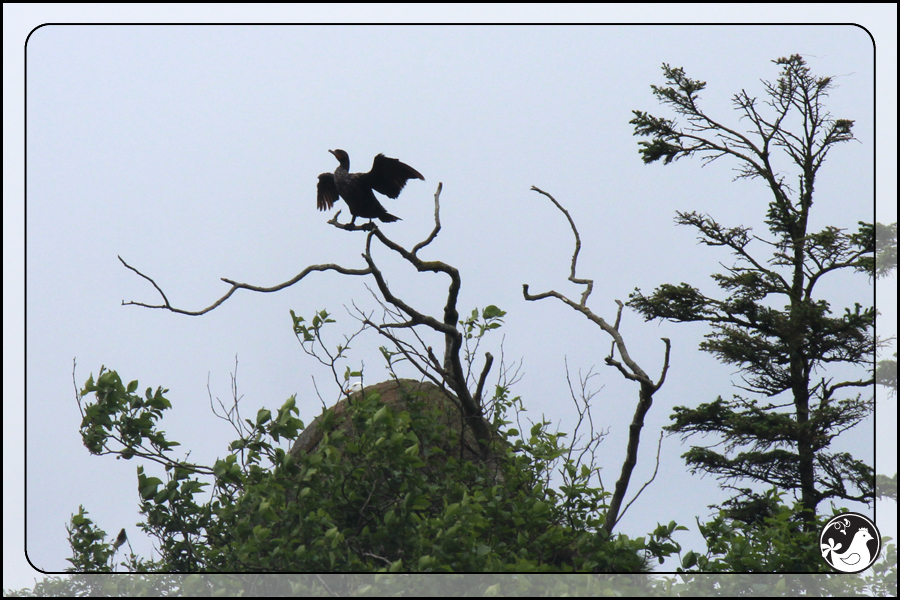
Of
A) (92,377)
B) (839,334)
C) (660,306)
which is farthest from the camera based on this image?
(660,306)

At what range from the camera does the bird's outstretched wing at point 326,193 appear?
489 centimetres

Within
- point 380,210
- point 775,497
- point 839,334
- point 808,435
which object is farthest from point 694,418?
point 380,210

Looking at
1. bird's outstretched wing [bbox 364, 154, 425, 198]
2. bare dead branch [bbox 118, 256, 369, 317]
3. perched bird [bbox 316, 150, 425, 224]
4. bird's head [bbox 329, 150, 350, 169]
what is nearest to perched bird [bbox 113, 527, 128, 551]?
bare dead branch [bbox 118, 256, 369, 317]

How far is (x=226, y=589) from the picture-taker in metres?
2.78

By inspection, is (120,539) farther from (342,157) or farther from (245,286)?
(342,157)

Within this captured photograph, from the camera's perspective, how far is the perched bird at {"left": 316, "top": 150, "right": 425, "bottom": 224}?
4.36 meters

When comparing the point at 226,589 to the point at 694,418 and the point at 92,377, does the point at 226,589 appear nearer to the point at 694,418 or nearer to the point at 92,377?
the point at 92,377

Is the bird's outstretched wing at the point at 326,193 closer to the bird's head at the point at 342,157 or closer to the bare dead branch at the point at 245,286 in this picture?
the bird's head at the point at 342,157

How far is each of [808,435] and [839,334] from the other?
2.93 feet

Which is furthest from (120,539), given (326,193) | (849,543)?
(849,543)

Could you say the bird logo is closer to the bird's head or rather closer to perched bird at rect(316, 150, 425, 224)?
perched bird at rect(316, 150, 425, 224)

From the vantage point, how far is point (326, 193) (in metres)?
4.94

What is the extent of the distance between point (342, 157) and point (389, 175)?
0.46m

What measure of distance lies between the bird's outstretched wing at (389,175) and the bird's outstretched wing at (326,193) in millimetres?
455
